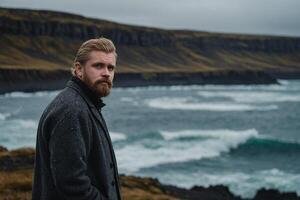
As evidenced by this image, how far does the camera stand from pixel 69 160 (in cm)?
359

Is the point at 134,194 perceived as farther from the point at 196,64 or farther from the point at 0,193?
the point at 196,64

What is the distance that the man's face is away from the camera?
397cm

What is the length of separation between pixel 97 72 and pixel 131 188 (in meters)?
15.8

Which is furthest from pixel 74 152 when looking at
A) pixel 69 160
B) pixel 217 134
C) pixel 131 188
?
pixel 217 134

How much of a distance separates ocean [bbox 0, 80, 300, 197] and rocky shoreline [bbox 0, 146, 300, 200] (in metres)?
1.44

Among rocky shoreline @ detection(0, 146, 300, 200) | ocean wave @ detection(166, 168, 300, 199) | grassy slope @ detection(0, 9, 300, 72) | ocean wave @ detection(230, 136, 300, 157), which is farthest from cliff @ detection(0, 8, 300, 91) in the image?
rocky shoreline @ detection(0, 146, 300, 200)

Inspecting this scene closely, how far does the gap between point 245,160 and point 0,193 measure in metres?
23.0

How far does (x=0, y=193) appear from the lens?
583 inches

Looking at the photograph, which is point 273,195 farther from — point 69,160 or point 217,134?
point 217,134

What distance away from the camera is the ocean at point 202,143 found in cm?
2844

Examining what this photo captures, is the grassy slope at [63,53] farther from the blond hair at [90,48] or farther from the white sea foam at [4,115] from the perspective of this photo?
the blond hair at [90,48]

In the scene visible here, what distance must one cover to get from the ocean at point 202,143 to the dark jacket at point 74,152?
71.5 feet

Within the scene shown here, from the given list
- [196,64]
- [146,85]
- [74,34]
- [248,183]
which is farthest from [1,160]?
[196,64]

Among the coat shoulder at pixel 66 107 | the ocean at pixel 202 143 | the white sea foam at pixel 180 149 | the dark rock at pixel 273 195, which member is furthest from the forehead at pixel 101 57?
the white sea foam at pixel 180 149
